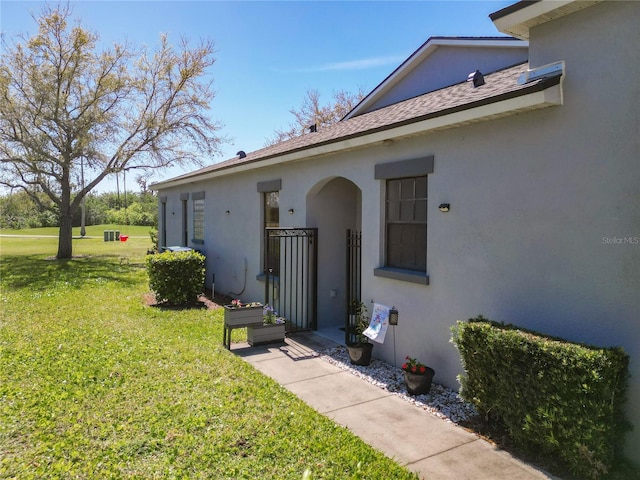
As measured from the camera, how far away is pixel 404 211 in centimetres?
646

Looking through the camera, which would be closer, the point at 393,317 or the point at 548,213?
the point at 548,213

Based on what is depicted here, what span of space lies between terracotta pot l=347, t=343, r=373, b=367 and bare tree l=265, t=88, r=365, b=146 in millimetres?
25404

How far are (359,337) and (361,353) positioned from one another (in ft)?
2.02

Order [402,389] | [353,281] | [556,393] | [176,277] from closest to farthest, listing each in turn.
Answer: [556,393] → [402,389] → [353,281] → [176,277]

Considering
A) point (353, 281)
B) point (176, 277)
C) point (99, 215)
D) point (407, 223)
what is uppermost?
point (99, 215)

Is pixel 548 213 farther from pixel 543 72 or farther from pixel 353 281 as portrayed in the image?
pixel 353 281

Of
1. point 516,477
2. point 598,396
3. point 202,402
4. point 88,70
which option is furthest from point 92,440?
point 88,70

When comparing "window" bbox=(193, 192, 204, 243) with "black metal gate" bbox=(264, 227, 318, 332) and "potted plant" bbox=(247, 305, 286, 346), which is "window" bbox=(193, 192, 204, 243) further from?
"potted plant" bbox=(247, 305, 286, 346)

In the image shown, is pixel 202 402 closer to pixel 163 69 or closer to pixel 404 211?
pixel 404 211

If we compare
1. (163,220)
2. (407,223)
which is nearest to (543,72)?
(407,223)

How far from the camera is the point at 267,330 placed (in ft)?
24.7

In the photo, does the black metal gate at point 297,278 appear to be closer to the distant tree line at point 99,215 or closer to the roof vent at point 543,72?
the roof vent at point 543,72

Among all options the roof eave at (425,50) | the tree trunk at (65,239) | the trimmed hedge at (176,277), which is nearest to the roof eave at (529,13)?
the roof eave at (425,50)

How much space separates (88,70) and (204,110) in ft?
19.9
